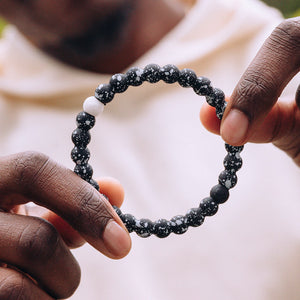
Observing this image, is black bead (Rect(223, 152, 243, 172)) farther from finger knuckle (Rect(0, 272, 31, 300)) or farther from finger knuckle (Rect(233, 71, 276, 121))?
finger knuckle (Rect(0, 272, 31, 300))

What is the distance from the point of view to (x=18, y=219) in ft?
2.38

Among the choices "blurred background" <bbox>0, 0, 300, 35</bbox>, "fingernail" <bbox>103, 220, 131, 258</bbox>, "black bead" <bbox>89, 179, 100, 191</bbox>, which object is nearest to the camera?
"fingernail" <bbox>103, 220, 131, 258</bbox>

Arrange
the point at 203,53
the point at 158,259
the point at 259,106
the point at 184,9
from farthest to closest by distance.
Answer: the point at 184,9 → the point at 203,53 → the point at 158,259 → the point at 259,106

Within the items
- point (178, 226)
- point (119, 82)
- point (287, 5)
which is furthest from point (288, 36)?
point (287, 5)

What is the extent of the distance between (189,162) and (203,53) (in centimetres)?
44

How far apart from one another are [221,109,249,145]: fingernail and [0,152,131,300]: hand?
0.87 ft

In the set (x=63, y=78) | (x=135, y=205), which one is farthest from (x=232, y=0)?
(x=135, y=205)

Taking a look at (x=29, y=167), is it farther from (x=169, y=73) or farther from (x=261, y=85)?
(x=261, y=85)

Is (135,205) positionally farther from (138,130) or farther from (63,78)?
(63,78)

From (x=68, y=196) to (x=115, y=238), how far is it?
0.39ft

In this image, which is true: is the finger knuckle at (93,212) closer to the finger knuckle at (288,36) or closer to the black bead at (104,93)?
the black bead at (104,93)

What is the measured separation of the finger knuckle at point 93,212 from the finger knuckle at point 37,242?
80mm

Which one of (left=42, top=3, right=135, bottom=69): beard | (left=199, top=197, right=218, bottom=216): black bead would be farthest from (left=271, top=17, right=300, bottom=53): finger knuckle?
(left=42, top=3, right=135, bottom=69): beard

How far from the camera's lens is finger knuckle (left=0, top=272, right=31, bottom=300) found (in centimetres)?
68
